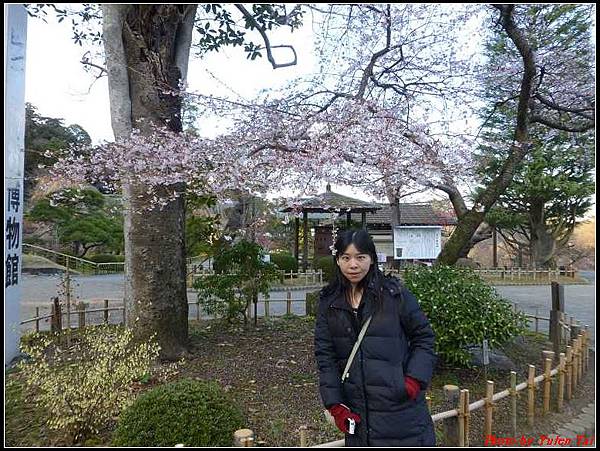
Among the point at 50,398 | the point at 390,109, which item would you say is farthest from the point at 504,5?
the point at 50,398

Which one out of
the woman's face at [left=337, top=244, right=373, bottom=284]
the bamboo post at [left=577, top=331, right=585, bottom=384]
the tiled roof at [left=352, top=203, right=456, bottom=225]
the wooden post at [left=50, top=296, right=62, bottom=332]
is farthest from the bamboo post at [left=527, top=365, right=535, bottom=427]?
the tiled roof at [left=352, top=203, right=456, bottom=225]

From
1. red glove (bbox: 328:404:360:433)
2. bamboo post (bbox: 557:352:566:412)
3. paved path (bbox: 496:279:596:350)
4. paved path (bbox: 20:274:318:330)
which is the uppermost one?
red glove (bbox: 328:404:360:433)

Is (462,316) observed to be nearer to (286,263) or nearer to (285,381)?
(285,381)

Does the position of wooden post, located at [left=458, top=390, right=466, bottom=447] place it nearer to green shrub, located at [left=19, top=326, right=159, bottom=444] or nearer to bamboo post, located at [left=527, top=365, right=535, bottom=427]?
bamboo post, located at [left=527, top=365, right=535, bottom=427]

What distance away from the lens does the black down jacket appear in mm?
1910

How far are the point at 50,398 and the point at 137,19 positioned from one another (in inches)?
165

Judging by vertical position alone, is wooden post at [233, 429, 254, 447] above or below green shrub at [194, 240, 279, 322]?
below

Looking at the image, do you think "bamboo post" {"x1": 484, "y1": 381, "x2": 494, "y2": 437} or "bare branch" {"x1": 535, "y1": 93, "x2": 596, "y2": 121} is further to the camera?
"bare branch" {"x1": 535, "y1": 93, "x2": 596, "y2": 121}

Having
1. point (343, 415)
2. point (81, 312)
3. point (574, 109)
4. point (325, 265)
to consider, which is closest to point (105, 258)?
point (325, 265)

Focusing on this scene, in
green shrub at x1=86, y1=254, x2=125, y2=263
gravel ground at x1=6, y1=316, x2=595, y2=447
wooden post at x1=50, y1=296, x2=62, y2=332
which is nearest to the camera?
gravel ground at x1=6, y1=316, x2=595, y2=447

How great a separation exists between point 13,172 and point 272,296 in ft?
31.2

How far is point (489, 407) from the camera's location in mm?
2918

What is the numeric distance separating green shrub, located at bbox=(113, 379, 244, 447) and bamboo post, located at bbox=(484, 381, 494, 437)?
1.80 meters

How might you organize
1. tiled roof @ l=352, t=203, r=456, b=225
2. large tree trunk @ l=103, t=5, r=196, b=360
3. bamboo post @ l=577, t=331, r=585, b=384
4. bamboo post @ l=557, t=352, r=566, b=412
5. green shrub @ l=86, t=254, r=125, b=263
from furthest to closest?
1. green shrub @ l=86, t=254, r=125, b=263
2. tiled roof @ l=352, t=203, r=456, b=225
3. large tree trunk @ l=103, t=5, r=196, b=360
4. bamboo post @ l=577, t=331, r=585, b=384
5. bamboo post @ l=557, t=352, r=566, b=412
